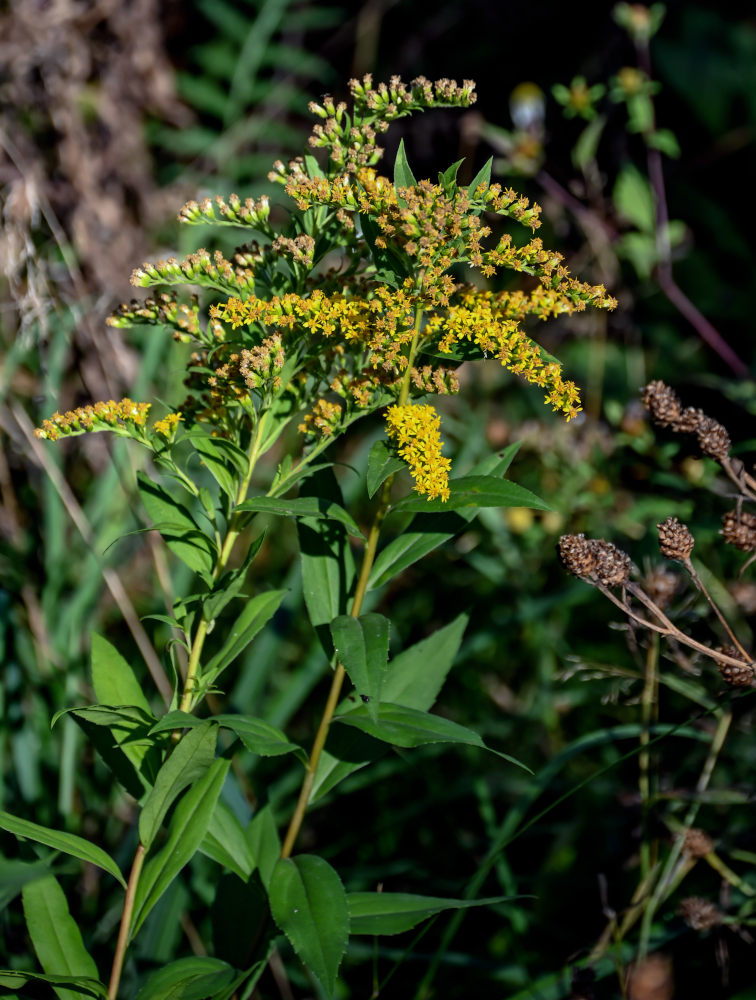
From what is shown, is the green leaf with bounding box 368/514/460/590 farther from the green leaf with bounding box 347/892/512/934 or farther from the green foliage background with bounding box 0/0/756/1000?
the green leaf with bounding box 347/892/512/934

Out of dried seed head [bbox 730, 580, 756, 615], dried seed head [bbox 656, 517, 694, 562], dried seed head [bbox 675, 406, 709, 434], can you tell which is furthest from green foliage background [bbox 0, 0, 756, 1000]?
dried seed head [bbox 656, 517, 694, 562]

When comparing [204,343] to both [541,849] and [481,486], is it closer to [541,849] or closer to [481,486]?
[481,486]

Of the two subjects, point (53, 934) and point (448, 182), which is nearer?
point (448, 182)

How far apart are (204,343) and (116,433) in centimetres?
18

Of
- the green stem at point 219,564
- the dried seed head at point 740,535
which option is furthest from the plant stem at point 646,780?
the green stem at point 219,564

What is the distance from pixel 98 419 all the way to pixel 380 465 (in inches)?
15.4

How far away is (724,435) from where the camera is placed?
1540 mm

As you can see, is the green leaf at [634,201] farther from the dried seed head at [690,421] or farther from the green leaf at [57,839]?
the green leaf at [57,839]

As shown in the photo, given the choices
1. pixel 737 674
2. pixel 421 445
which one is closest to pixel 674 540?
pixel 737 674

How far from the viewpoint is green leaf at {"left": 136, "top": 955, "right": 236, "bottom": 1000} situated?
1.21m

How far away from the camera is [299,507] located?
46.7 inches

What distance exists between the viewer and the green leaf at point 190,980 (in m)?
1.21

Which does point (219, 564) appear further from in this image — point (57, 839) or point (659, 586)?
point (659, 586)

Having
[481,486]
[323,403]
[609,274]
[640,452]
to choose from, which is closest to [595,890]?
[640,452]
